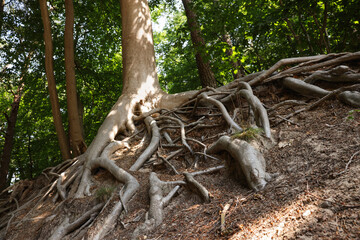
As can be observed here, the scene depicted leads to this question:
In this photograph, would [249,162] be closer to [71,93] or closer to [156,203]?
[156,203]

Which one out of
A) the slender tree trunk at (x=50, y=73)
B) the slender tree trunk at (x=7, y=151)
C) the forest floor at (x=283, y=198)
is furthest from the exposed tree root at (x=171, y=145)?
the slender tree trunk at (x=7, y=151)

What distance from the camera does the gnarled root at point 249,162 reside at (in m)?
2.95

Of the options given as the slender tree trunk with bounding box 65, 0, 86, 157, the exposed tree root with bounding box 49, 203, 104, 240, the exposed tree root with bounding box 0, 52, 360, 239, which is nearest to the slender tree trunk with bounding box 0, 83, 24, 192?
the exposed tree root with bounding box 0, 52, 360, 239

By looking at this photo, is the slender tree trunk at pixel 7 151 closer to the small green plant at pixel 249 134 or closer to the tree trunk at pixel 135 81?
the tree trunk at pixel 135 81

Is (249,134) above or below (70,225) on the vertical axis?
above

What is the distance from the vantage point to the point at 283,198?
7.98 ft

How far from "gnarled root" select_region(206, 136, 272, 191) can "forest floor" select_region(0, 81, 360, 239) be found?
0.33ft

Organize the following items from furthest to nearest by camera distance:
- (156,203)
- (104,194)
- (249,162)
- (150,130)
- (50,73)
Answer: (50,73) < (150,130) < (104,194) < (156,203) < (249,162)

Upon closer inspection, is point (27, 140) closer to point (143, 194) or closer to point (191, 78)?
point (191, 78)

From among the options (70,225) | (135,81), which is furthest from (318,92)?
(70,225)

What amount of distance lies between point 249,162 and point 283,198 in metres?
0.75

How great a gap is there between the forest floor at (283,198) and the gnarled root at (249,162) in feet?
0.33

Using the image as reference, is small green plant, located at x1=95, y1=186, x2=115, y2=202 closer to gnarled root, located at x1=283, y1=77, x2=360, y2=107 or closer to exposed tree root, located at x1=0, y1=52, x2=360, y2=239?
exposed tree root, located at x1=0, y1=52, x2=360, y2=239

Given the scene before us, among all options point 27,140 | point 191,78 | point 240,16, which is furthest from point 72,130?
point 27,140
